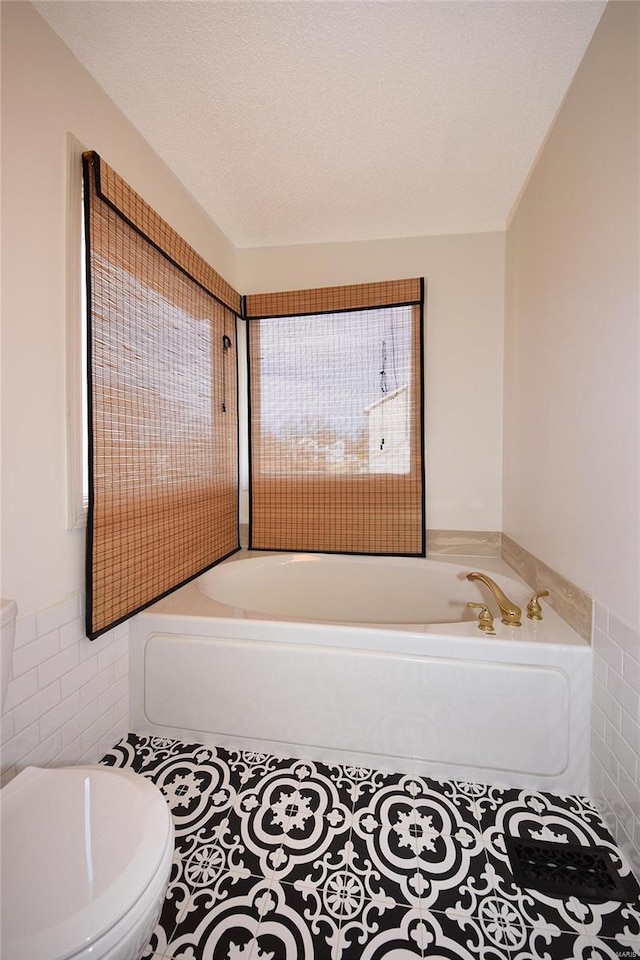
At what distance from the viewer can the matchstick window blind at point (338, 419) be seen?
245cm

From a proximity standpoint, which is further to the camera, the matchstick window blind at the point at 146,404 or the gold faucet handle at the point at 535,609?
the gold faucet handle at the point at 535,609

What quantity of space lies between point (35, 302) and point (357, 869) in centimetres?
188

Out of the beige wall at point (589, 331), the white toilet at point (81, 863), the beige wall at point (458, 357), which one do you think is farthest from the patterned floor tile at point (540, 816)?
the beige wall at point (458, 357)

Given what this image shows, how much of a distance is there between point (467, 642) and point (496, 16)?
6.54 ft

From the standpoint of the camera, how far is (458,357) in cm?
243

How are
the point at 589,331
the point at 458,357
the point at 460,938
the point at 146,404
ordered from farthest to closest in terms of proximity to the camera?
the point at 458,357, the point at 146,404, the point at 589,331, the point at 460,938

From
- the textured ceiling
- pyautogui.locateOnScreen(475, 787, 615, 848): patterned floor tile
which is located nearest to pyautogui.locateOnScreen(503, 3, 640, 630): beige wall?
the textured ceiling

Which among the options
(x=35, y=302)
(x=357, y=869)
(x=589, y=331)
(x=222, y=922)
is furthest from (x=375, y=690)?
(x=35, y=302)

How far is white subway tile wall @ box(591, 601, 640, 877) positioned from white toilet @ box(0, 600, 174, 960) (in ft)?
3.90

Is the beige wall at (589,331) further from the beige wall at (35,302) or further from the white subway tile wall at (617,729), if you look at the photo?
the beige wall at (35,302)

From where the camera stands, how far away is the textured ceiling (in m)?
1.23

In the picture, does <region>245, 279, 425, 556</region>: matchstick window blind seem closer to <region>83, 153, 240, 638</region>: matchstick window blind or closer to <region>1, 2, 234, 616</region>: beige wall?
<region>83, 153, 240, 638</region>: matchstick window blind

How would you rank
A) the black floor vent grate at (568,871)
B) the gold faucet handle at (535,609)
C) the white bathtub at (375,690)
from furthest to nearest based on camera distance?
the gold faucet handle at (535,609) → the white bathtub at (375,690) → the black floor vent grate at (568,871)

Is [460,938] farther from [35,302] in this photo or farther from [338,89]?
[338,89]
